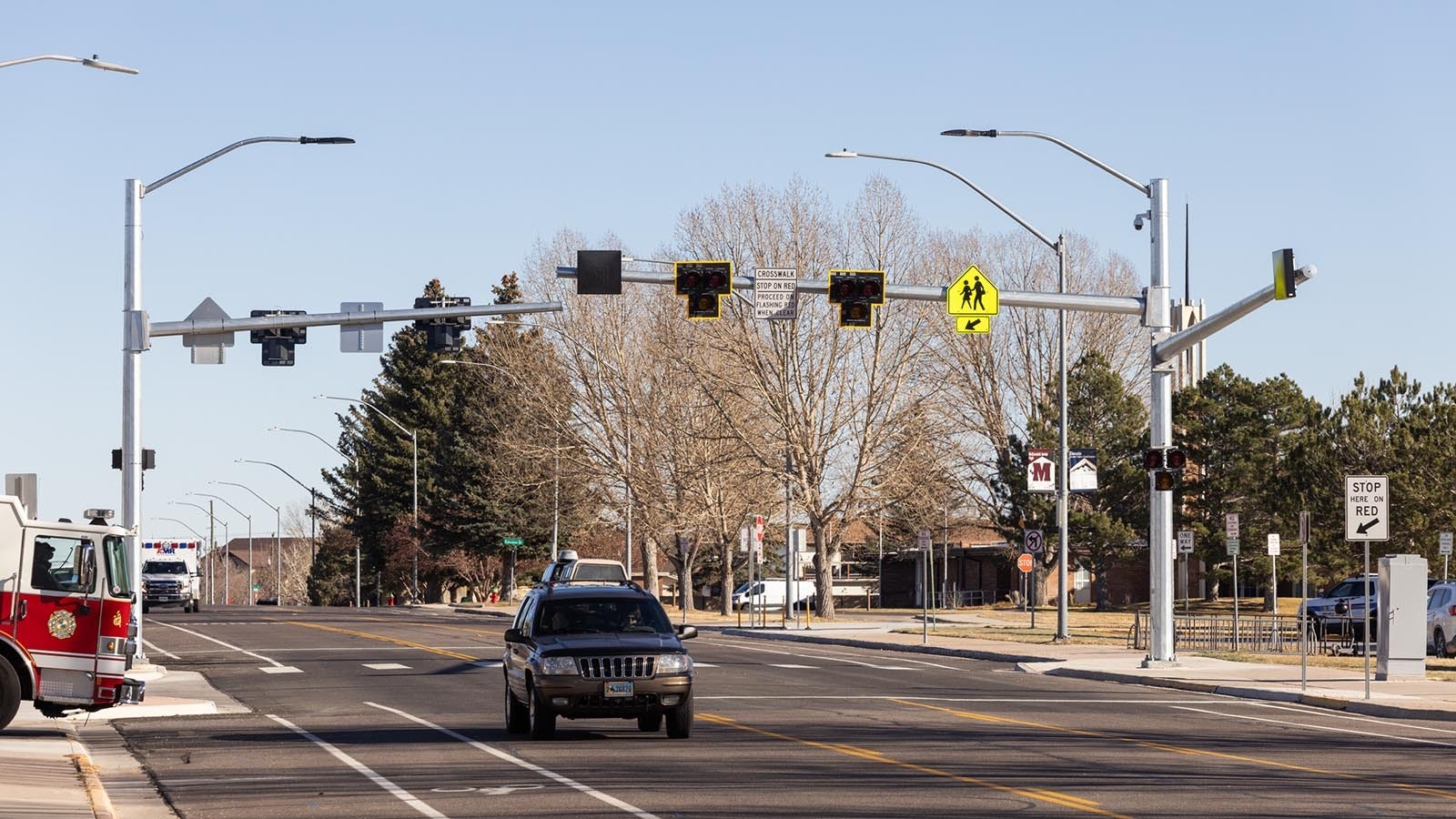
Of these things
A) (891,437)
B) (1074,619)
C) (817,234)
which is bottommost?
(1074,619)

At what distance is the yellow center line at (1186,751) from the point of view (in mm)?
15531

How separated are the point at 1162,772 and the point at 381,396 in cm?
9218

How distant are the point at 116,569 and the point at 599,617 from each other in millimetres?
5410

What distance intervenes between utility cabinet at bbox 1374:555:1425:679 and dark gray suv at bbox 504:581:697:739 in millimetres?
14342

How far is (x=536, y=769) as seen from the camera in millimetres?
16719

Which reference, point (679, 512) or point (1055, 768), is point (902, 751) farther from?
point (679, 512)

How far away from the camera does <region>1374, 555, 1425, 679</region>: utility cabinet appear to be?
29750 millimetres

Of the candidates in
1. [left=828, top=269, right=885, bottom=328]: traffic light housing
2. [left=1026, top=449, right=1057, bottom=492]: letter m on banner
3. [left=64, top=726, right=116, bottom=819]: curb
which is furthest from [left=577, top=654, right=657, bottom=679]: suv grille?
[left=1026, top=449, right=1057, bottom=492]: letter m on banner

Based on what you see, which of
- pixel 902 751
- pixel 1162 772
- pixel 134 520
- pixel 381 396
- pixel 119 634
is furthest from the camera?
pixel 381 396

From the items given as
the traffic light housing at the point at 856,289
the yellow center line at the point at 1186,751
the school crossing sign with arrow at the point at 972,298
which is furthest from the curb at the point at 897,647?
the yellow center line at the point at 1186,751

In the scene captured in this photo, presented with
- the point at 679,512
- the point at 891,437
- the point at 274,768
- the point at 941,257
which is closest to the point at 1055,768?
the point at 274,768

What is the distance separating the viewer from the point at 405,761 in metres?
17.5

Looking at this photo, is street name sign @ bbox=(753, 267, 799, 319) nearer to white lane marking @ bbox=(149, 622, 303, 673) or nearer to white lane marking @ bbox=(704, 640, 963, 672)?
white lane marking @ bbox=(704, 640, 963, 672)

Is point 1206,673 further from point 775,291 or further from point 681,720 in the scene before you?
point 681,720
